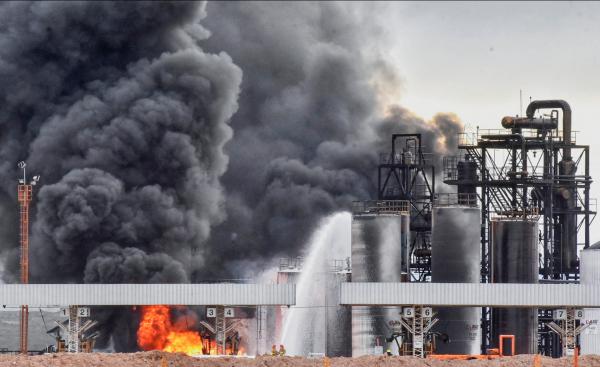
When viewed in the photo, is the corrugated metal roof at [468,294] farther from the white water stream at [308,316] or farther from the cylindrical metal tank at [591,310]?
the white water stream at [308,316]

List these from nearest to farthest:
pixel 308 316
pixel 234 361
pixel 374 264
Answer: pixel 234 361 → pixel 374 264 → pixel 308 316

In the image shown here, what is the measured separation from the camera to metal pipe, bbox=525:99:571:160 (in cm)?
6988

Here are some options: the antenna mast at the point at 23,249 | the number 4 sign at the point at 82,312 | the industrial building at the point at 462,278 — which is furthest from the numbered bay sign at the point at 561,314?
the antenna mast at the point at 23,249

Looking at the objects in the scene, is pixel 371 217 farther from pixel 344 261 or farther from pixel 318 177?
pixel 318 177

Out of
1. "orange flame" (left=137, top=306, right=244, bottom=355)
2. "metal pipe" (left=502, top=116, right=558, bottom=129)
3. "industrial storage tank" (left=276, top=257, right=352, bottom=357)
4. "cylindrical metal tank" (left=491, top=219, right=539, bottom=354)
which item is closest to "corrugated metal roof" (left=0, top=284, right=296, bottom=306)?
"industrial storage tank" (left=276, top=257, right=352, bottom=357)

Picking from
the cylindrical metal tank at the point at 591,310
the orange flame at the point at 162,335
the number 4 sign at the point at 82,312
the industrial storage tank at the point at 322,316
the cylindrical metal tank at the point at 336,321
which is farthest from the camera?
the orange flame at the point at 162,335

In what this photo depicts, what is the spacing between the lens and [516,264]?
59.1m

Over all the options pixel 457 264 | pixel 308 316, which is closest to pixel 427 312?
pixel 457 264

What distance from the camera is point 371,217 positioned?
190ft

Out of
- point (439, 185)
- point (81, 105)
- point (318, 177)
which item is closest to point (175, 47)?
point (81, 105)

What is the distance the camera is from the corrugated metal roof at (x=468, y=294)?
50.1m

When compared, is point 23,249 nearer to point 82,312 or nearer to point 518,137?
point 82,312

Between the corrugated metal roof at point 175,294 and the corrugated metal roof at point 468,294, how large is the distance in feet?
11.4

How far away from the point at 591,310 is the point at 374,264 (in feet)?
42.5
